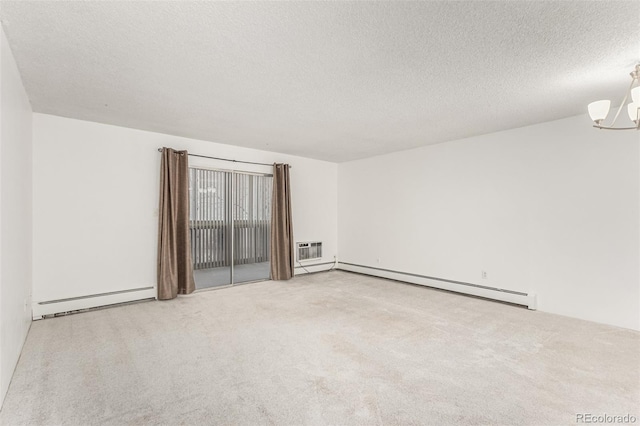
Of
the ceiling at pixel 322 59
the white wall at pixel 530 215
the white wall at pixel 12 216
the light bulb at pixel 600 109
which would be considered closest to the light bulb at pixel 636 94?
the light bulb at pixel 600 109

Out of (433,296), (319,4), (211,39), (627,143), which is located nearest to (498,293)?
(433,296)

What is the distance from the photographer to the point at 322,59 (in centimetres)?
241

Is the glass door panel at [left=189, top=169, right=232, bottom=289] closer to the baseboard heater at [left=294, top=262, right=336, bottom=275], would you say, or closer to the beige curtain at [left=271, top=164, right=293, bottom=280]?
the beige curtain at [left=271, top=164, right=293, bottom=280]

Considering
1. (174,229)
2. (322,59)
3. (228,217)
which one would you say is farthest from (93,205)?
A: (322,59)

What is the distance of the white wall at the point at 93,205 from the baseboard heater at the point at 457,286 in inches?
157

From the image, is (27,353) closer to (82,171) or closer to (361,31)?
(82,171)

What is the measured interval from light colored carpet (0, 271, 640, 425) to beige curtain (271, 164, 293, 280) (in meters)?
1.80

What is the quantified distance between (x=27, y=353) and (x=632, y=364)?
5.27 m

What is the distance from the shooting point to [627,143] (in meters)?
3.44

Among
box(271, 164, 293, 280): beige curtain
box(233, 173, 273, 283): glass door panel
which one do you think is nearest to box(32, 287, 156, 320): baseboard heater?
box(233, 173, 273, 283): glass door panel

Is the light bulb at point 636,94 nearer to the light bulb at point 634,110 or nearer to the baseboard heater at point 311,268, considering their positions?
the light bulb at point 634,110

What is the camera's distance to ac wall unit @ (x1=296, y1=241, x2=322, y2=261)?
6.45m

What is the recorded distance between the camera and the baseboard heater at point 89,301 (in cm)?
369

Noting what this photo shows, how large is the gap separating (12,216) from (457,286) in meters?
5.49
